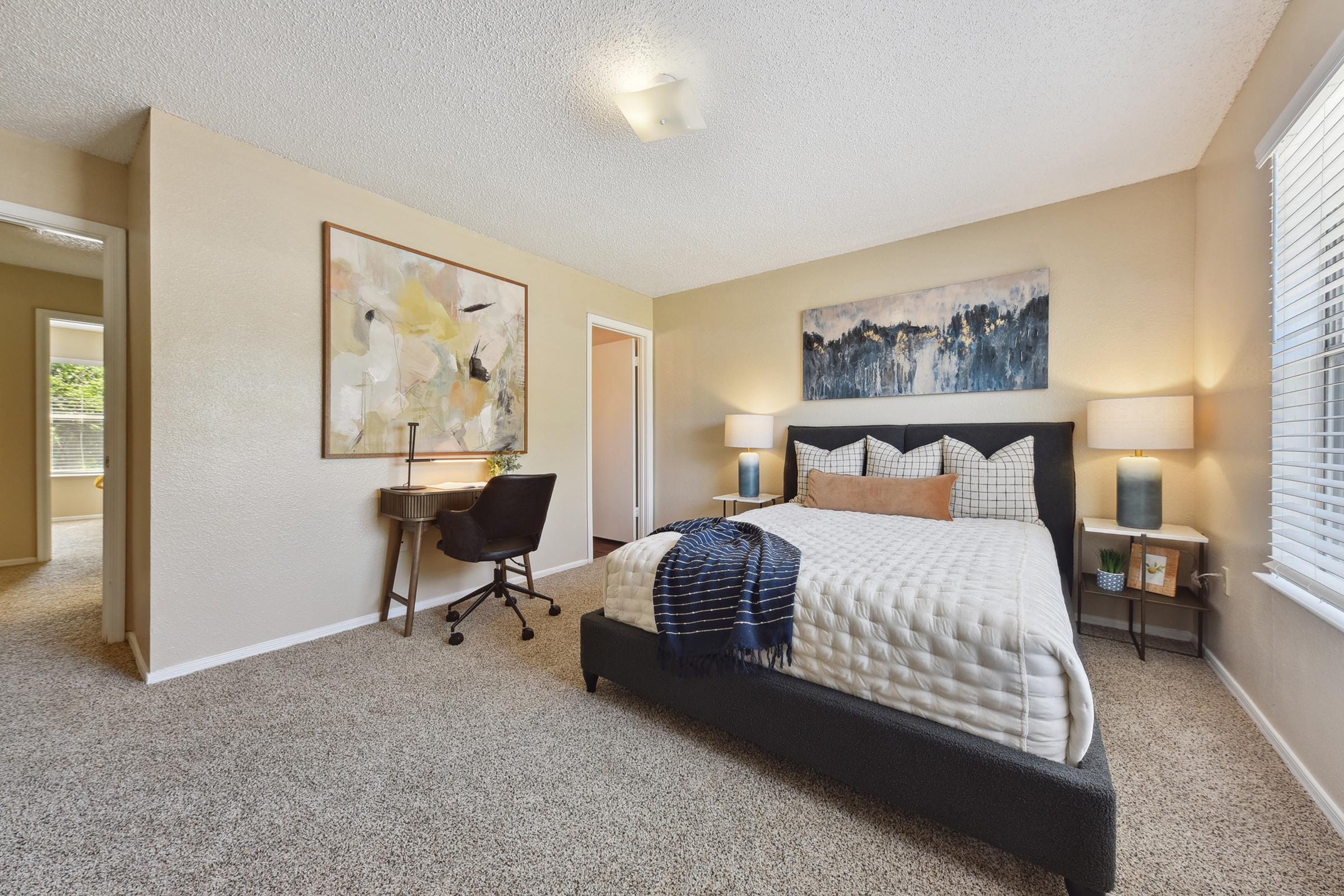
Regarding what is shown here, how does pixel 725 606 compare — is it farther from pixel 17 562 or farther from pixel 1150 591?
pixel 17 562

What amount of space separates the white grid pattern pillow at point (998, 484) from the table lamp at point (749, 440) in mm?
1374

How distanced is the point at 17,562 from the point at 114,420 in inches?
117

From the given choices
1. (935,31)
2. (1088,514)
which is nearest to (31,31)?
(935,31)

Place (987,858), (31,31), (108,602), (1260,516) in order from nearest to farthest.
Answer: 1. (987,858)
2. (31,31)
3. (1260,516)
4. (108,602)

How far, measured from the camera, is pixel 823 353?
3910 mm

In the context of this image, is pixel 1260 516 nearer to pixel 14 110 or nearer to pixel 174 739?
pixel 174 739

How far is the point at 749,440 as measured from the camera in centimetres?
396

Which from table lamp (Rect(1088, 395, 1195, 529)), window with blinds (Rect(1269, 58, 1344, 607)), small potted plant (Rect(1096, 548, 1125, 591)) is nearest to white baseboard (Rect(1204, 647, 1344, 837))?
small potted plant (Rect(1096, 548, 1125, 591))

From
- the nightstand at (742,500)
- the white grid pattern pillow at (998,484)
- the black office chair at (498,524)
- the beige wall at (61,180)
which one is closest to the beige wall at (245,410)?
the beige wall at (61,180)

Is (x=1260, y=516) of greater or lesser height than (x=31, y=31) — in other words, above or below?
below

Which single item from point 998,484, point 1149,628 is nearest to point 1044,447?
point 998,484

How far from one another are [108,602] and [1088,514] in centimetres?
555

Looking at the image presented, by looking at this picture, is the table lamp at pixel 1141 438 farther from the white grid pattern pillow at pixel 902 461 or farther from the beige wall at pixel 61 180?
the beige wall at pixel 61 180

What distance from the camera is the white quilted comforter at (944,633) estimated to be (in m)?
1.20
